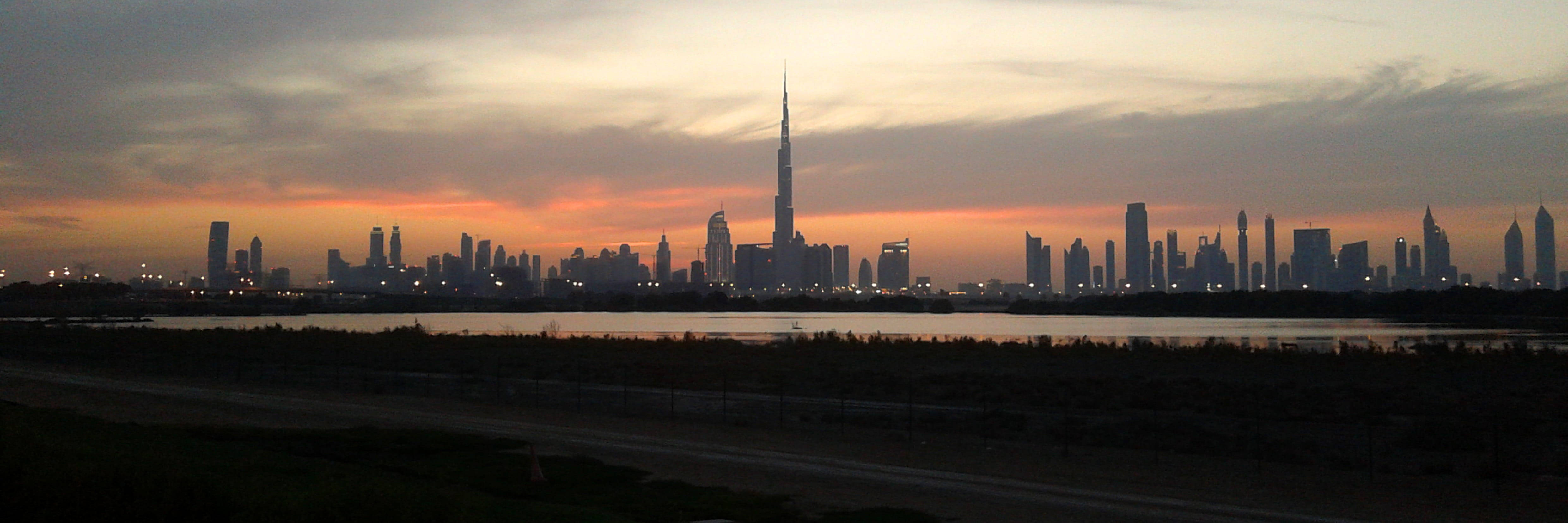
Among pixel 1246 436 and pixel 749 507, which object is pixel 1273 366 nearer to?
pixel 1246 436

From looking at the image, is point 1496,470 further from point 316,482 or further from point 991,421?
point 316,482

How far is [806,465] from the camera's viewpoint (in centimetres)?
2123

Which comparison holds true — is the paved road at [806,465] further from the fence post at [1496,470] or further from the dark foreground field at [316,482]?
the fence post at [1496,470]

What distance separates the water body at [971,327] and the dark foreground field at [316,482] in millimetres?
59709

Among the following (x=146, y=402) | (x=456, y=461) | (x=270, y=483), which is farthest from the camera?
(x=146, y=402)

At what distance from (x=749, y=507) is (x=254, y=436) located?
40.9 feet

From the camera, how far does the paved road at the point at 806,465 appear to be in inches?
635

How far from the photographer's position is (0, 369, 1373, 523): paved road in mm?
16141

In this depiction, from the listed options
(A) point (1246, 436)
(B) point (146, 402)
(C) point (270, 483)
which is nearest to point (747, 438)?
(A) point (1246, 436)

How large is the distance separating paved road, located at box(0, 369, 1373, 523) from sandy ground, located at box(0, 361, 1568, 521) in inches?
4.2

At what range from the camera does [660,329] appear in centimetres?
12150

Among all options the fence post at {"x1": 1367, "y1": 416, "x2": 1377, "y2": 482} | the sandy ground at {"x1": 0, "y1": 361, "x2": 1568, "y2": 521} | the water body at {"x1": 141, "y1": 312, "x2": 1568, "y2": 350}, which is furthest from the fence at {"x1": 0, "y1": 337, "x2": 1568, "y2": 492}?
the water body at {"x1": 141, "y1": 312, "x2": 1568, "y2": 350}

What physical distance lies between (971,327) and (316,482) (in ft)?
392

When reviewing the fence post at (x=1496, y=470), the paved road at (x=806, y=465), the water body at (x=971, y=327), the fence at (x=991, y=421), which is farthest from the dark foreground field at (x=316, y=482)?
the water body at (x=971, y=327)
